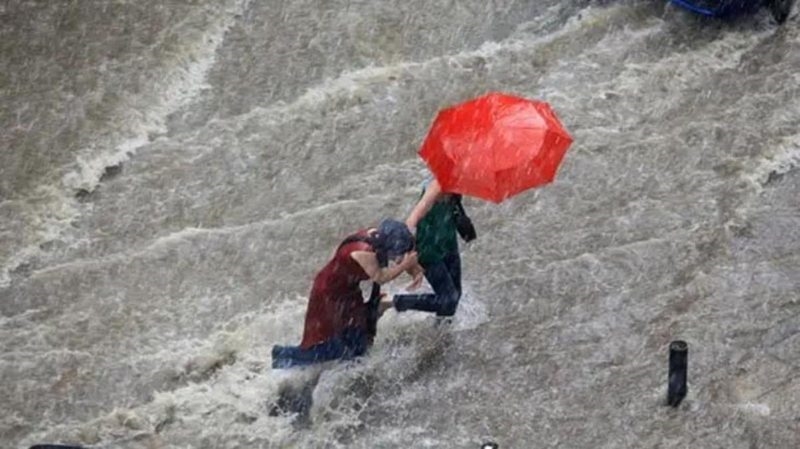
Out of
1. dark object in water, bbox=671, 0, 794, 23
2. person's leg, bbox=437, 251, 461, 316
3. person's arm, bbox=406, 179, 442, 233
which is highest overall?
person's arm, bbox=406, 179, 442, 233

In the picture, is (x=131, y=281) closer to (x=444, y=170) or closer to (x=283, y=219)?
(x=283, y=219)

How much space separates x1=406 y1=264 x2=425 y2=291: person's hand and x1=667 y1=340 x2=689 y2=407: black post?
5.98 feet

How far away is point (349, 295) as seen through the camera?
913 cm

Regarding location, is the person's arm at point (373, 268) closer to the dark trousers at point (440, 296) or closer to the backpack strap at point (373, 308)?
the backpack strap at point (373, 308)

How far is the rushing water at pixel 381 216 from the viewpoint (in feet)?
31.7

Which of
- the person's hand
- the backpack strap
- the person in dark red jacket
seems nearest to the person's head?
the person in dark red jacket

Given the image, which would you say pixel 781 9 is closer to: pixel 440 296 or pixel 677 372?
pixel 677 372

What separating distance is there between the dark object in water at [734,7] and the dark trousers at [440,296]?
5083 mm

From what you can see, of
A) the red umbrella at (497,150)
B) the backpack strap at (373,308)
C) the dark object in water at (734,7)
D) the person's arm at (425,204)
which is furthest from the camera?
the dark object in water at (734,7)

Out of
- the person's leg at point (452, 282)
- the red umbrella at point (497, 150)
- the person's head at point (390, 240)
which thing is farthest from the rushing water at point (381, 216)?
the red umbrella at point (497, 150)

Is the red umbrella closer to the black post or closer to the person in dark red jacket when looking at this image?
the person in dark red jacket

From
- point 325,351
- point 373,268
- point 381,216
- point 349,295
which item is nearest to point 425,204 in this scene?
point 373,268

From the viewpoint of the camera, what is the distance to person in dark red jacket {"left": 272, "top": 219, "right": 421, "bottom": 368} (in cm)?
892

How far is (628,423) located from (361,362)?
1.97 m
